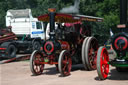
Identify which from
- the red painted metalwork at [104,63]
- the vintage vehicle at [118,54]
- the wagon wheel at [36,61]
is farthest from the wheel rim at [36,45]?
the vintage vehicle at [118,54]

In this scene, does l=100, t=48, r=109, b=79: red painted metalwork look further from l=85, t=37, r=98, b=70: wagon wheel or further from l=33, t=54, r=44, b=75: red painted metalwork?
Result: l=33, t=54, r=44, b=75: red painted metalwork

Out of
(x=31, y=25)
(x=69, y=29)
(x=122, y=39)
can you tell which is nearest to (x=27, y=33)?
(x=31, y=25)

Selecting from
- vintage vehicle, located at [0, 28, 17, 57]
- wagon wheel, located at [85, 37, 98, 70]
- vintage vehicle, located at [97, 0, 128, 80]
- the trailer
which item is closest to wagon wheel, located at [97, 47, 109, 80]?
vintage vehicle, located at [97, 0, 128, 80]

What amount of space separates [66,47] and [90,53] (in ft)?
3.31

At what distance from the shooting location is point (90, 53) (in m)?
9.68

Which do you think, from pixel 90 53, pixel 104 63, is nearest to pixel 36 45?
pixel 90 53

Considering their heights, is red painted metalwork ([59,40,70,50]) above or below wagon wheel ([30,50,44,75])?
above

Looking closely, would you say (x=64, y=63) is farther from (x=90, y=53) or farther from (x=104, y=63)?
(x=90, y=53)

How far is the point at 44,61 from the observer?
889 centimetres

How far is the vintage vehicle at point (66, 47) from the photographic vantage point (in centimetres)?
855

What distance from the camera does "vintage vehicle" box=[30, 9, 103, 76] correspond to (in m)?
8.55

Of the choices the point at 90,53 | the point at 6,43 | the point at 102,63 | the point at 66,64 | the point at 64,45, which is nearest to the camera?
the point at 102,63

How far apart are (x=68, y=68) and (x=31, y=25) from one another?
9064 millimetres

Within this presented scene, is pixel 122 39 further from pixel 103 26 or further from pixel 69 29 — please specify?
pixel 103 26
